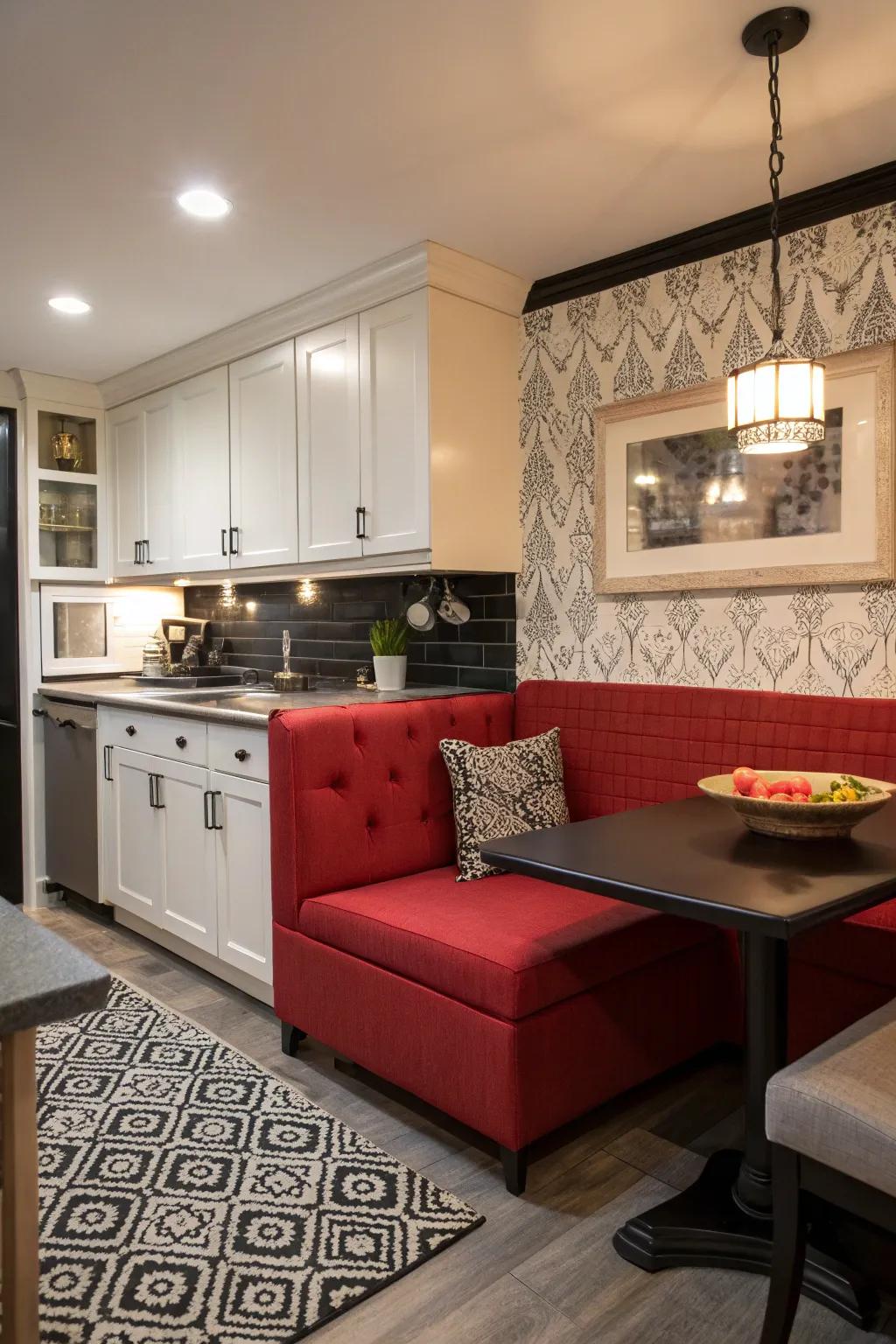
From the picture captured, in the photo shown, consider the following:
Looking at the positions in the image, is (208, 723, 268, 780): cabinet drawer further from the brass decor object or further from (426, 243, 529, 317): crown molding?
the brass decor object

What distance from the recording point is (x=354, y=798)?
2.54m

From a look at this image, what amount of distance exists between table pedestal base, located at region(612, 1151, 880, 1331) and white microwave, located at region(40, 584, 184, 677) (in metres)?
3.38

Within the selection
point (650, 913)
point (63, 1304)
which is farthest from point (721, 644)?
point (63, 1304)

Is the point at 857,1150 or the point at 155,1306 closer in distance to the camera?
the point at 857,1150

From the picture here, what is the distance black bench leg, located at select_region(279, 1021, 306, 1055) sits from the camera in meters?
2.59

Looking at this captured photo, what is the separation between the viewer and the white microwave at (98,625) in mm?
4164

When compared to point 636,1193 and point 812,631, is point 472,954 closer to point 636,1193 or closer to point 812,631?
point 636,1193

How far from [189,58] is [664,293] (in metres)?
1.49

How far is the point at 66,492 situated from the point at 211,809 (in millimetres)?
2027

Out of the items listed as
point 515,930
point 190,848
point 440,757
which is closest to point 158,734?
point 190,848

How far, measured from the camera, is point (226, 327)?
11.5 feet

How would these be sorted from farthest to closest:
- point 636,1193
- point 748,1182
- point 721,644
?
point 721,644 < point 636,1193 < point 748,1182

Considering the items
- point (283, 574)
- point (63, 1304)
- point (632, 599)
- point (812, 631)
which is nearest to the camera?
point (63, 1304)

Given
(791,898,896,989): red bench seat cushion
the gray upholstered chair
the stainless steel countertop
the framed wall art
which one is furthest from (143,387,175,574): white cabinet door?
the gray upholstered chair
